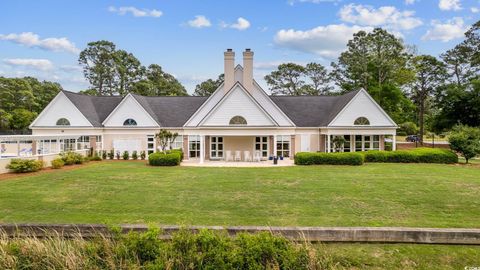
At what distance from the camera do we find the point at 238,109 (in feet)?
80.6

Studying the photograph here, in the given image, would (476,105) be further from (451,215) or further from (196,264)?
(196,264)

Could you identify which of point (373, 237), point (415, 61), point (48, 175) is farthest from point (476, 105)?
point (48, 175)

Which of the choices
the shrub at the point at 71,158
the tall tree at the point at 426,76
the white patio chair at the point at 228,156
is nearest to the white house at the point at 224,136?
the white patio chair at the point at 228,156

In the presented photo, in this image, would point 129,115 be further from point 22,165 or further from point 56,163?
point 22,165

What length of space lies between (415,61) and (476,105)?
14.2 metres

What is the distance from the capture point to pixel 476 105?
31891mm

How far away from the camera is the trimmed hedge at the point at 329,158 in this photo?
21194 mm

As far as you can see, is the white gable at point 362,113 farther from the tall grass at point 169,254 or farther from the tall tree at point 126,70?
the tall tree at point 126,70

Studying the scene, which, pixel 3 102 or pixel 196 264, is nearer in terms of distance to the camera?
pixel 196 264

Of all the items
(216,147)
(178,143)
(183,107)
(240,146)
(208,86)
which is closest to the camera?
(240,146)

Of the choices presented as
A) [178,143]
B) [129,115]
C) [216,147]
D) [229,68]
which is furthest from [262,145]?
[129,115]

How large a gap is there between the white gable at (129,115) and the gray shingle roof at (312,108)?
508 inches

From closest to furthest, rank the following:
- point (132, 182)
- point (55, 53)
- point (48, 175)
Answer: point (132, 182)
point (48, 175)
point (55, 53)

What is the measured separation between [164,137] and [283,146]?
1053 centimetres
